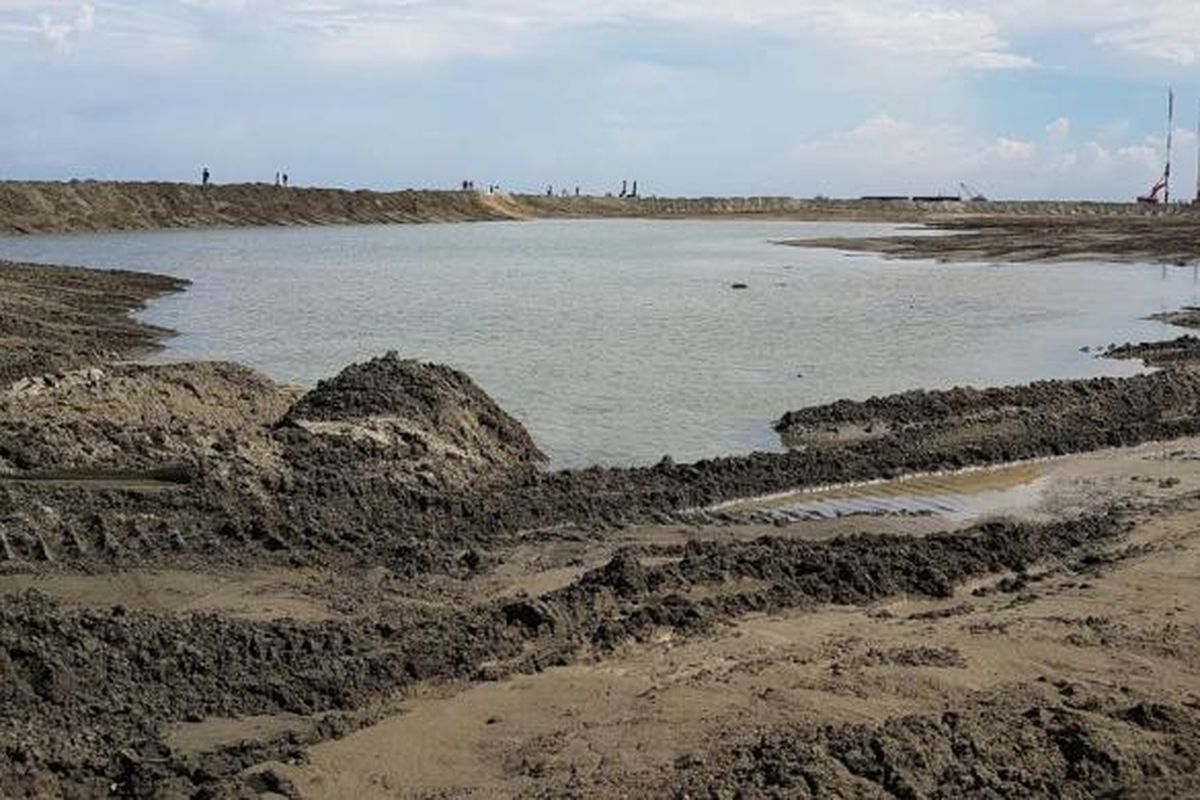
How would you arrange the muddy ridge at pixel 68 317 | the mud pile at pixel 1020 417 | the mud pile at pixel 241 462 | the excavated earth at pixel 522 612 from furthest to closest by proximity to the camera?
Result: the muddy ridge at pixel 68 317 < the mud pile at pixel 1020 417 < the mud pile at pixel 241 462 < the excavated earth at pixel 522 612

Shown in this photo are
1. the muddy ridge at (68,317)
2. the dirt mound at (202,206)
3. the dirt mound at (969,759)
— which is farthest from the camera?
the dirt mound at (202,206)

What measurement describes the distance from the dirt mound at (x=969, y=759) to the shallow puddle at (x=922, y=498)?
478 centimetres

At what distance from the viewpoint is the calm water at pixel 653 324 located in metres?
16.8

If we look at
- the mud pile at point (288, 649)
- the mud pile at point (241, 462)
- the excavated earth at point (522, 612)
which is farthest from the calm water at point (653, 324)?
the mud pile at point (288, 649)

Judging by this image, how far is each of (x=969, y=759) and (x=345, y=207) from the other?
289 ft

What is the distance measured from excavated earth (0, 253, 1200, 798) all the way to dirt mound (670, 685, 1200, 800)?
0.02m

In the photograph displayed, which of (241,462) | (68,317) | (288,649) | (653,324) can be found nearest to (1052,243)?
(653,324)

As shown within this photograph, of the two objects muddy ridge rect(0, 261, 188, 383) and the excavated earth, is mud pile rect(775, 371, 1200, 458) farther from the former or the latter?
muddy ridge rect(0, 261, 188, 383)

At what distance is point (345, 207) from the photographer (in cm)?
8994

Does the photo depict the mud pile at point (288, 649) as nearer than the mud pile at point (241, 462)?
Yes

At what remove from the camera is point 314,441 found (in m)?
10.8

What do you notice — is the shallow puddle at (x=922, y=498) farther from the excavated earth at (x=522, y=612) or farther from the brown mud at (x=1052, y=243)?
the brown mud at (x=1052, y=243)

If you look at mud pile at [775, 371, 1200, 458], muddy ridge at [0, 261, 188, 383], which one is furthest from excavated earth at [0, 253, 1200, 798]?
muddy ridge at [0, 261, 188, 383]

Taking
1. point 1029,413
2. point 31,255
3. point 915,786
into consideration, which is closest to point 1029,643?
point 915,786
